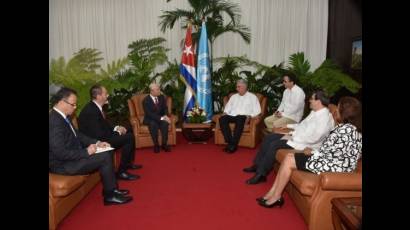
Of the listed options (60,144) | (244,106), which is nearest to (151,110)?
(244,106)

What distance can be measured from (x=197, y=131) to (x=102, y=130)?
92.2 inches

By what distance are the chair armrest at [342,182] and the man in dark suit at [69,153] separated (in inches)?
86.5

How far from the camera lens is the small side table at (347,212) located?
237cm

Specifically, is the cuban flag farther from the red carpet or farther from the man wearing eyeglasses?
the red carpet

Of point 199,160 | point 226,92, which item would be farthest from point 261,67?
point 199,160

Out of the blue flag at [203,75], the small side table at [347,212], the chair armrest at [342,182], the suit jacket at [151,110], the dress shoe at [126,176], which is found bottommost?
the dress shoe at [126,176]

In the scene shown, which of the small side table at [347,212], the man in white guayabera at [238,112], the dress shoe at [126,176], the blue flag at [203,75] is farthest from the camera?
the blue flag at [203,75]

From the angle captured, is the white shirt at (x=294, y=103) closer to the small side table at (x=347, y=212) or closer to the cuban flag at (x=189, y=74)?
the cuban flag at (x=189, y=74)

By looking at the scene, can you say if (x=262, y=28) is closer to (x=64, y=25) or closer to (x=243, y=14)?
(x=243, y=14)

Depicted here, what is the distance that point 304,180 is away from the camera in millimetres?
3385

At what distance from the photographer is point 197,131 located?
6.68 m

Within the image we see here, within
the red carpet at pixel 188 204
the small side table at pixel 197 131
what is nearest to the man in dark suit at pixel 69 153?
the red carpet at pixel 188 204
